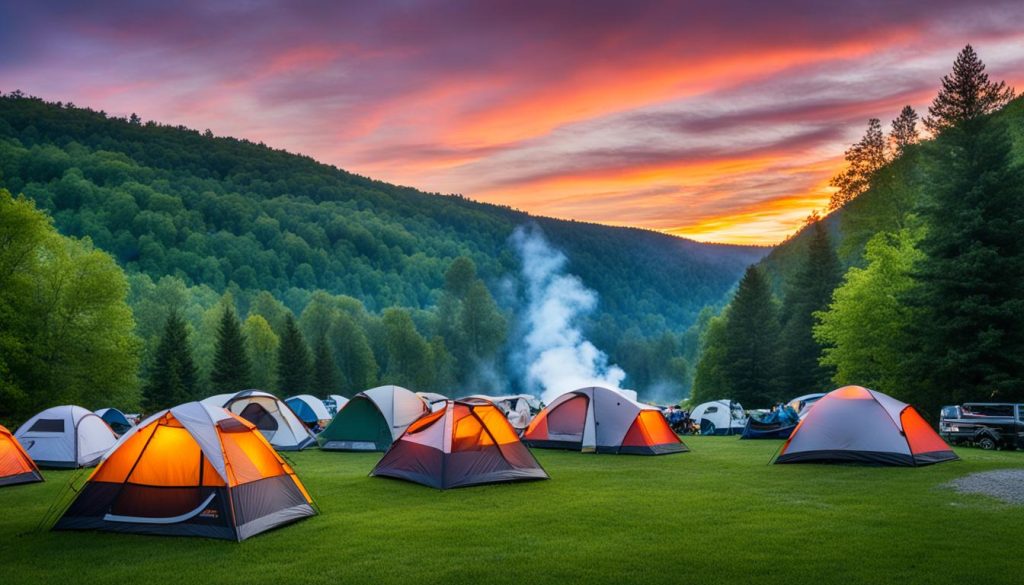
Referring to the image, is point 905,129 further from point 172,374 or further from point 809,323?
point 172,374

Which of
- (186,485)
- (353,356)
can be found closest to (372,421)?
(186,485)

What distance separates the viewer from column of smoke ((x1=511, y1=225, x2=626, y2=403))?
272 ft

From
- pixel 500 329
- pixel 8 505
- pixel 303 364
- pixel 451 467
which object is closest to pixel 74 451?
pixel 8 505

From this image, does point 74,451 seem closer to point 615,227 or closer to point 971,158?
point 971,158

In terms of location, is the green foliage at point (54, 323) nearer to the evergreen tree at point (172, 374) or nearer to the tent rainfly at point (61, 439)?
the evergreen tree at point (172, 374)

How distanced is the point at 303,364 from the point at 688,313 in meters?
106

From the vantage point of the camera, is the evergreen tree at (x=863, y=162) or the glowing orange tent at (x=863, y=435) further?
the evergreen tree at (x=863, y=162)

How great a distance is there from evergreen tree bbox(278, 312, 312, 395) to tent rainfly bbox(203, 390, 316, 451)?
3190cm

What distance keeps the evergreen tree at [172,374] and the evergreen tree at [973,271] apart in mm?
39847

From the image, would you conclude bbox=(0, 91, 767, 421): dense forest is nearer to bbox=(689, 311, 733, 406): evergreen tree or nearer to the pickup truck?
bbox=(689, 311, 733, 406): evergreen tree

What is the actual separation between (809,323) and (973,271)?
21471 mm

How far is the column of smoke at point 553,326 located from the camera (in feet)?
272

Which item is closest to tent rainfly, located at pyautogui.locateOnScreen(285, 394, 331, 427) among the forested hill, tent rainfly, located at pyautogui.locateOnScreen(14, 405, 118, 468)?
tent rainfly, located at pyautogui.locateOnScreen(14, 405, 118, 468)

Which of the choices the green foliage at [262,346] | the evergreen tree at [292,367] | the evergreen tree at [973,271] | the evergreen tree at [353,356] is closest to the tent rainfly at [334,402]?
the evergreen tree at [292,367]
